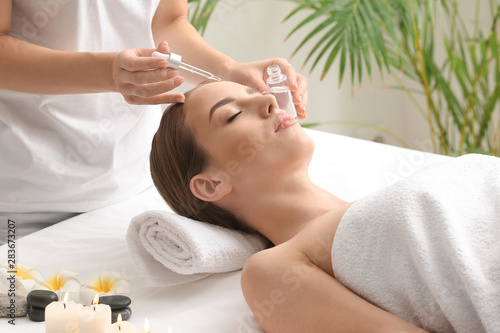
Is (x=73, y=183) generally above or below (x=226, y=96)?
below

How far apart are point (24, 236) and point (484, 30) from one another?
2.68 m

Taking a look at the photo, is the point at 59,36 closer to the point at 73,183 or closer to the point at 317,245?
the point at 73,183

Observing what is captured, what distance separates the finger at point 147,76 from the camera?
1280 mm

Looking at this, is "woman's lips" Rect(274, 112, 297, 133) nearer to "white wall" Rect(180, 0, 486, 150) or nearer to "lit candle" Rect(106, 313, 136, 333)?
"lit candle" Rect(106, 313, 136, 333)

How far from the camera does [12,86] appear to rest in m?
1.43

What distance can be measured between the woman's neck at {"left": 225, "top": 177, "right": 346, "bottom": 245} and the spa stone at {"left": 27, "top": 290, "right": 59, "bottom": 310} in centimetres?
47

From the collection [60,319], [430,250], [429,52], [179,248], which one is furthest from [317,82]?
[60,319]

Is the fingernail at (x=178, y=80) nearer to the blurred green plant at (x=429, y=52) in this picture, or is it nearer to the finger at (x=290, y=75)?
the finger at (x=290, y=75)

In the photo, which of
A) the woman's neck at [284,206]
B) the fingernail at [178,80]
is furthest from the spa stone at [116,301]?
the fingernail at [178,80]

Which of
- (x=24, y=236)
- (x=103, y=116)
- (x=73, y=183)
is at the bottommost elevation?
(x=24, y=236)

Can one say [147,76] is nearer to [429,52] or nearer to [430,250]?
[430,250]

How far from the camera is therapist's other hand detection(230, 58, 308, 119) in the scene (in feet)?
5.23

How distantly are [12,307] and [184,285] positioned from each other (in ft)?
1.25

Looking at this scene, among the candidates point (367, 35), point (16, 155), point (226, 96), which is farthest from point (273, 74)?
point (367, 35)
